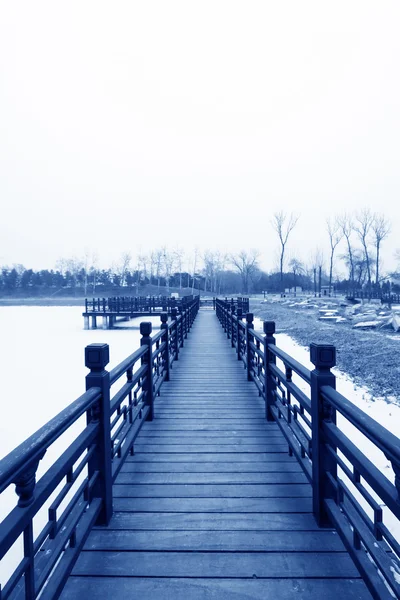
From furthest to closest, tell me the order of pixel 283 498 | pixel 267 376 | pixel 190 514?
pixel 267 376 < pixel 283 498 < pixel 190 514

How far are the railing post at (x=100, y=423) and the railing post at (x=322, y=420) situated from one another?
141 centimetres

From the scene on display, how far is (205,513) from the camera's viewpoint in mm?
2648

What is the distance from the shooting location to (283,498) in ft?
9.26

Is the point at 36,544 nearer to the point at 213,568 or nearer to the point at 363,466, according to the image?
the point at 213,568

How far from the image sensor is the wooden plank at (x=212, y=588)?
1.93 m

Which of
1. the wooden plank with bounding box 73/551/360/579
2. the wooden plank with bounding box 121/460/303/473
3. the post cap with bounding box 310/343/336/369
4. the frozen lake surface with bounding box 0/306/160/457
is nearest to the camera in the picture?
the wooden plank with bounding box 73/551/360/579

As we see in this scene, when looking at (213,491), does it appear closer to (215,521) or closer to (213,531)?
(215,521)

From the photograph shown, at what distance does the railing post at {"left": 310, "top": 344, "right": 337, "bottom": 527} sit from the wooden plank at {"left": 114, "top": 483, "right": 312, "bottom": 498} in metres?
0.43

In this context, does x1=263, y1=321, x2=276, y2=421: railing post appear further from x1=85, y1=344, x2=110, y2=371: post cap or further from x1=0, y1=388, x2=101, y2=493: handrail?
x1=0, y1=388, x2=101, y2=493: handrail

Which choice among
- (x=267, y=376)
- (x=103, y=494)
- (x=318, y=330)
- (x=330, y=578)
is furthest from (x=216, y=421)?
(x=318, y=330)

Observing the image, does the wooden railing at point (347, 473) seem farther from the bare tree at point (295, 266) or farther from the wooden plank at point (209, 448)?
the bare tree at point (295, 266)

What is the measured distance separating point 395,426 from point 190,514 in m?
4.45

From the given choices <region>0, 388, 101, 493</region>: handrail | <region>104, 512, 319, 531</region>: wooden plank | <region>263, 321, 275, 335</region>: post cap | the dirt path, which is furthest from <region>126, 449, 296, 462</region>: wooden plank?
the dirt path

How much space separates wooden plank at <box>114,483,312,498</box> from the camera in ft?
9.43
